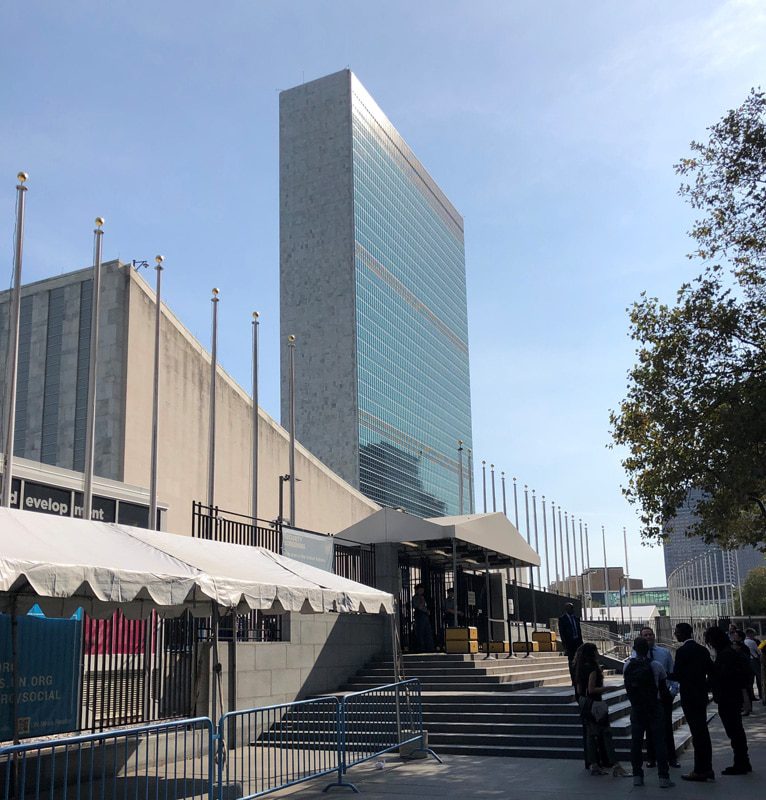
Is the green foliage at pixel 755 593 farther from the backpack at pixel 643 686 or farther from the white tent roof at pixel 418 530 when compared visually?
the backpack at pixel 643 686

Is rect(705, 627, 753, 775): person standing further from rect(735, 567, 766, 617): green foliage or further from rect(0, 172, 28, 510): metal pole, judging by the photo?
rect(735, 567, 766, 617): green foliage

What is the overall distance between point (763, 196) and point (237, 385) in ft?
71.3

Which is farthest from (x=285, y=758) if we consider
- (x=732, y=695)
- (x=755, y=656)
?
(x=755, y=656)

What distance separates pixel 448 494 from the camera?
145 metres

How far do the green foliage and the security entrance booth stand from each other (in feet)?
231

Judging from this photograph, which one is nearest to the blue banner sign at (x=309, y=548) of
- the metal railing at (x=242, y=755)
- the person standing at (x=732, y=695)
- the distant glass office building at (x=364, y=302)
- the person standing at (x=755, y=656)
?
the metal railing at (x=242, y=755)

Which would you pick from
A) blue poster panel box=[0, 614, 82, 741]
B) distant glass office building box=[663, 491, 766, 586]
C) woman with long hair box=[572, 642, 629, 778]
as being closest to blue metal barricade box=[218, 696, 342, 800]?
blue poster panel box=[0, 614, 82, 741]

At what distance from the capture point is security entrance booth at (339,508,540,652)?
817 inches

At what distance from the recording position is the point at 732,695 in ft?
35.2

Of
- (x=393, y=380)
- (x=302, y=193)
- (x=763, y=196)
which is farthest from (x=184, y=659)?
(x=302, y=193)

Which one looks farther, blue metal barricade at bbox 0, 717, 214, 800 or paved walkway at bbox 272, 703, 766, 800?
paved walkway at bbox 272, 703, 766, 800

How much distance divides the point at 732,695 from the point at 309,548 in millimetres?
10428

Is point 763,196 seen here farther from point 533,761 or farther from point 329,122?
point 329,122

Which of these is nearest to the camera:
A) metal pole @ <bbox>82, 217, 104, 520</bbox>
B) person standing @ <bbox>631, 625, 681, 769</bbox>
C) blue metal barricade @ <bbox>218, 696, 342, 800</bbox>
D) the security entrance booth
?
blue metal barricade @ <bbox>218, 696, 342, 800</bbox>
